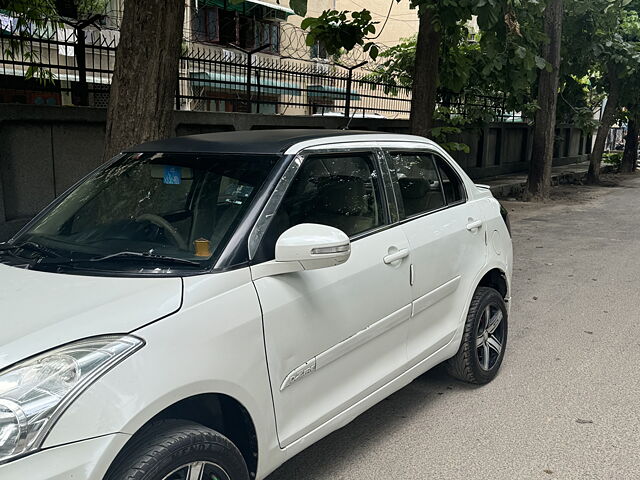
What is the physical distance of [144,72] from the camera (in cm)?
512

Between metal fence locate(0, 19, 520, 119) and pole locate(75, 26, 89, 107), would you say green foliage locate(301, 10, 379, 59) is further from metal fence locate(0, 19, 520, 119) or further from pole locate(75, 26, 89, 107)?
pole locate(75, 26, 89, 107)

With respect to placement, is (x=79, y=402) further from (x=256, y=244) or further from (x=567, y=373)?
(x=567, y=373)

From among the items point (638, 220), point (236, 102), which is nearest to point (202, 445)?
point (236, 102)

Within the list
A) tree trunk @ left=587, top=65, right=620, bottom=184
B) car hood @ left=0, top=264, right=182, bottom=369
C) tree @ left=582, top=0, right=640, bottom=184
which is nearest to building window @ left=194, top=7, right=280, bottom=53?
tree @ left=582, top=0, right=640, bottom=184

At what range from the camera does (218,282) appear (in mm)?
2475

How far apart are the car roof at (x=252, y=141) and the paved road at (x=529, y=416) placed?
5.49 ft

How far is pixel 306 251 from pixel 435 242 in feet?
4.52

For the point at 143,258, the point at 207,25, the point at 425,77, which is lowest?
the point at 143,258

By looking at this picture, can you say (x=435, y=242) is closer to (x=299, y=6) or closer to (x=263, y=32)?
(x=299, y=6)

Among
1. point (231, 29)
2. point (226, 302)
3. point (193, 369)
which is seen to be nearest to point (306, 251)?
point (226, 302)

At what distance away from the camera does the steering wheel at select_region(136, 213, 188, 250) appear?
280cm

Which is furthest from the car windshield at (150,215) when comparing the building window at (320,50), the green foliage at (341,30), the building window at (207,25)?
the building window at (207,25)

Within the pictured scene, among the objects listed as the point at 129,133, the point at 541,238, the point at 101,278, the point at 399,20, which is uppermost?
the point at 399,20

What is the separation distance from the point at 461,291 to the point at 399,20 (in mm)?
31311
